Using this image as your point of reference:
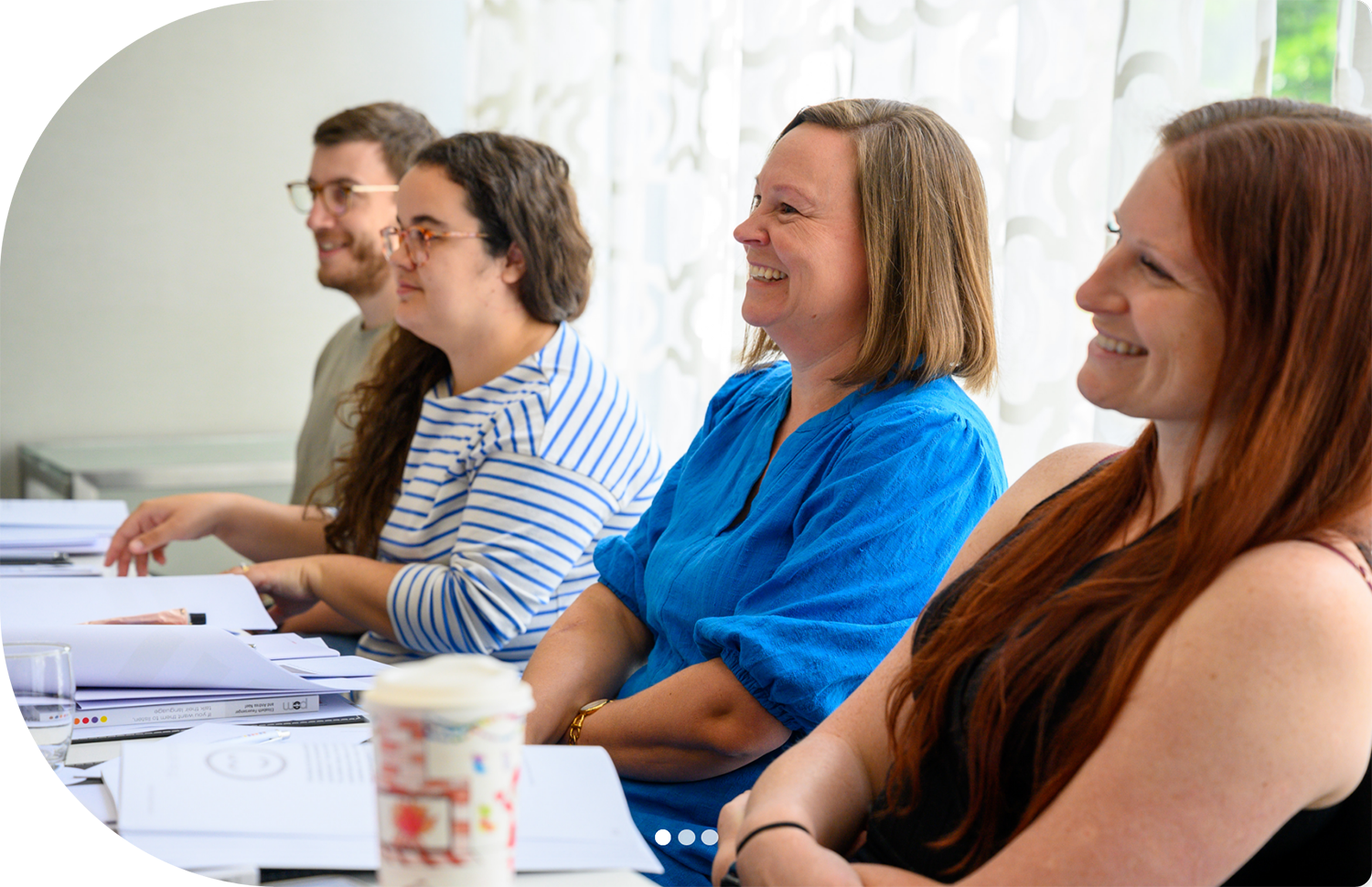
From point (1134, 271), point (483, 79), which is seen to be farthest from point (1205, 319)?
point (483, 79)

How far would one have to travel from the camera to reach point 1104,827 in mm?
732

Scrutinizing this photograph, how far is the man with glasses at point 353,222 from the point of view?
95.4 inches

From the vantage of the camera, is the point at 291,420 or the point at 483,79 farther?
the point at 291,420

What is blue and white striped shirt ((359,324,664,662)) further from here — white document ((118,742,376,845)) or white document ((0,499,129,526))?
white document ((118,742,376,845))

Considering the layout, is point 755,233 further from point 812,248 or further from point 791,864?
point 791,864

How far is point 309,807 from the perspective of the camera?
79 centimetres

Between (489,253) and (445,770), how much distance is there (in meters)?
1.42

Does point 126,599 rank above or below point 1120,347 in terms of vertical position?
below

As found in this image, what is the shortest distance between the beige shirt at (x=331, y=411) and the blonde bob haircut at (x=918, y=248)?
4.13ft

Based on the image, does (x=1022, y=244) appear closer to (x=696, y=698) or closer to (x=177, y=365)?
(x=696, y=698)

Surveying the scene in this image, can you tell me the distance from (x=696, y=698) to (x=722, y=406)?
471mm

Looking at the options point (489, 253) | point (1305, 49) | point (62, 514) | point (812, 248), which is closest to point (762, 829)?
point (812, 248)

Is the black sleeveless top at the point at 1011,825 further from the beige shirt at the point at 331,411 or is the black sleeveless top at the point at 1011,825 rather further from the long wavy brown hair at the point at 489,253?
the beige shirt at the point at 331,411

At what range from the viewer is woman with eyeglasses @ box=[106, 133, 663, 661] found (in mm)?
1684
